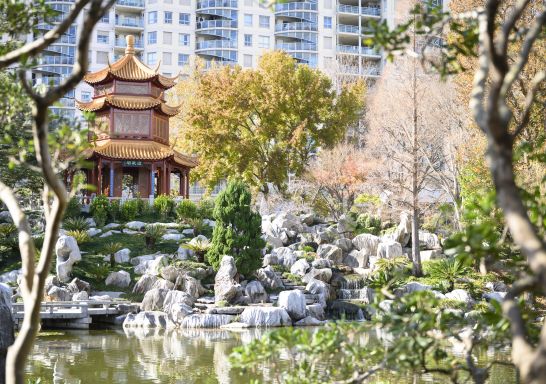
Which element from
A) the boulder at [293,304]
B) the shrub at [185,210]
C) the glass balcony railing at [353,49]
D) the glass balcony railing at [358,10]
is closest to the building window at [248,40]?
the glass balcony railing at [353,49]

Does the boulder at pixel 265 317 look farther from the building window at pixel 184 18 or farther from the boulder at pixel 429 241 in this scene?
the building window at pixel 184 18

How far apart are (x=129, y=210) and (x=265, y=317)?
1125 cm

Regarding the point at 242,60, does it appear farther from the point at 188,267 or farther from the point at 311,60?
Result: the point at 188,267

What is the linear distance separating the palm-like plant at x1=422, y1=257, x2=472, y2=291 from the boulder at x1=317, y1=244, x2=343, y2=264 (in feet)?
10.1

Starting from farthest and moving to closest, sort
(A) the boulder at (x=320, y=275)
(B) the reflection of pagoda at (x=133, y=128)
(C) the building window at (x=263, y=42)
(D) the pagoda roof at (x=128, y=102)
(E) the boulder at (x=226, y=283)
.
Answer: (C) the building window at (x=263, y=42) < (D) the pagoda roof at (x=128, y=102) < (B) the reflection of pagoda at (x=133, y=128) < (A) the boulder at (x=320, y=275) < (E) the boulder at (x=226, y=283)

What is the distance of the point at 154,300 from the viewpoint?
18906 millimetres

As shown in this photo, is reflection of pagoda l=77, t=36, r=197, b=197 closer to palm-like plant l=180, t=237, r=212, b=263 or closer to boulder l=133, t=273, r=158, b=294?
palm-like plant l=180, t=237, r=212, b=263

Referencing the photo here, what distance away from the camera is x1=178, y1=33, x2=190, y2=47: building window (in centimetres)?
5122

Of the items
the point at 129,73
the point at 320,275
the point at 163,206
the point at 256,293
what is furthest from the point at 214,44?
the point at 256,293

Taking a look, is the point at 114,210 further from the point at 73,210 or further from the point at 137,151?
the point at 137,151

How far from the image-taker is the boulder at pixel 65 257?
2033 cm

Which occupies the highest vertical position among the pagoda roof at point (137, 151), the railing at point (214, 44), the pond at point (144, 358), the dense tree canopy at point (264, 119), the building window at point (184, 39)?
the building window at point (184, 39)

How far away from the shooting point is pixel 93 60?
51.1m

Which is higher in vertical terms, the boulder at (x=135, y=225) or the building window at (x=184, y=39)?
the building window at (x=184, y=39)
